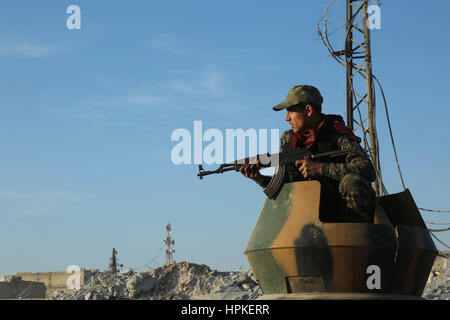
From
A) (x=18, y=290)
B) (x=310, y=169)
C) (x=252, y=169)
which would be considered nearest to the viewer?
(x=310, y=169)

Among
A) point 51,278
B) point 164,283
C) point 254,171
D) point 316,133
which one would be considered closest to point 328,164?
point 316,133

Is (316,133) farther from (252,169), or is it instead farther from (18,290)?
(18,290)

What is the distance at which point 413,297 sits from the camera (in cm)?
530

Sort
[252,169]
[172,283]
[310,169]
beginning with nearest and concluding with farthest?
[310,169] < [252,169] < [172,283]

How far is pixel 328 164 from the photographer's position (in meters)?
5.28

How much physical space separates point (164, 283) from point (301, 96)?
17.7 metres

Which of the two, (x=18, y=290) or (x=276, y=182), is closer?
(x=276, y=182)

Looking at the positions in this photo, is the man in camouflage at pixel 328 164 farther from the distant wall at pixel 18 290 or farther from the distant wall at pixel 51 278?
the distant wall at pixel 51 278

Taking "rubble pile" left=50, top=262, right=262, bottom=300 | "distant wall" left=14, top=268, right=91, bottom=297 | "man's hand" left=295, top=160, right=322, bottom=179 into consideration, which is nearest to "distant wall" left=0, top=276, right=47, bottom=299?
"distant wall" left=14, top=268, right=91, bottom=297

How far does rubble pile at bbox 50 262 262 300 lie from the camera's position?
2127cm

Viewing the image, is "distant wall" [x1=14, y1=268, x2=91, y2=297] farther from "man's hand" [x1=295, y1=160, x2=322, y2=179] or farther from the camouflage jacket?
"man's hand" [x1=295, y1=160, x2=322, y2=179]

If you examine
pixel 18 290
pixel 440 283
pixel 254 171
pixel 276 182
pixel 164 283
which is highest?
pixel 254 171
